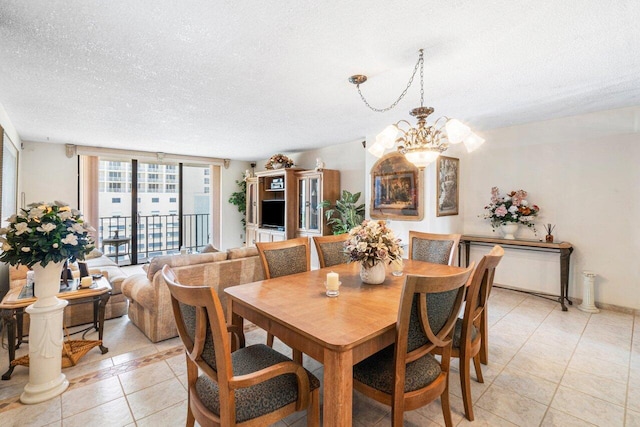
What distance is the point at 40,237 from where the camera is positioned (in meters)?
1.93

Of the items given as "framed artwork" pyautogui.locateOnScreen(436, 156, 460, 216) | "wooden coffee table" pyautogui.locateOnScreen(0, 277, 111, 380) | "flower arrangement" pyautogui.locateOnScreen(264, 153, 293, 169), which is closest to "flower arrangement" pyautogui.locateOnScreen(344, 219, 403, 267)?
"wooden coffee table" pyautogui.locateOnScreen(0, 277, 111, 380)

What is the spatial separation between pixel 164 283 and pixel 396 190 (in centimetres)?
320

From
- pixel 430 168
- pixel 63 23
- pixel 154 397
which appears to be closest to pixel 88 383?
pixel 154 397

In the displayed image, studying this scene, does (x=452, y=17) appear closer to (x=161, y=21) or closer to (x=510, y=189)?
(x=161, y=21)

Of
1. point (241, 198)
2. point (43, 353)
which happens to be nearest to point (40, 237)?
point (43, 353)

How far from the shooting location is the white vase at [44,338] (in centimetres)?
203

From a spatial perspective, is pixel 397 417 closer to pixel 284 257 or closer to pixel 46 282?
pixel 284 257

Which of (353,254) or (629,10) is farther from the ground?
(629,10)

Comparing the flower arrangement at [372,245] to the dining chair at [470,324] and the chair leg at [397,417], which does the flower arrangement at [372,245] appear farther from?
the chair leg at [397,417]

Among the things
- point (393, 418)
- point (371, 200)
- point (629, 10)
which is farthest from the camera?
point (371, 200)

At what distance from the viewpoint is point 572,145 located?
12.2 feet

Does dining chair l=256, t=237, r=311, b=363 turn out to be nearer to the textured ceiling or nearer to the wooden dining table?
the wooden dining table

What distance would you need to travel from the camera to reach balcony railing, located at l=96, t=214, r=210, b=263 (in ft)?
20.7

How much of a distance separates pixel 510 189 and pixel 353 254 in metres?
3.31
